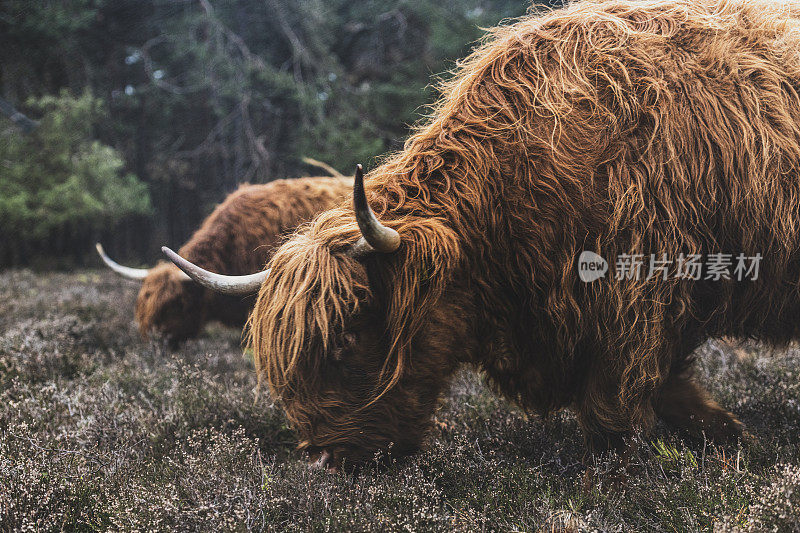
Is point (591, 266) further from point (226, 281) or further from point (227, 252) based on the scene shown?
point (227, 252)

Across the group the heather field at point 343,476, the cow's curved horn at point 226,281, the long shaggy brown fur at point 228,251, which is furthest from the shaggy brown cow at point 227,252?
the cow's curved horn at point 226,281

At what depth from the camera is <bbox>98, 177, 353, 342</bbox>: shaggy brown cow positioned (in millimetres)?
4938

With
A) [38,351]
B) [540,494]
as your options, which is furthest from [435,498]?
[38,351]

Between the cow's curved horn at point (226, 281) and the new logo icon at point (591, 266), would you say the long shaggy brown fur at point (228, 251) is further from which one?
the new logo icon at point (591, 266)

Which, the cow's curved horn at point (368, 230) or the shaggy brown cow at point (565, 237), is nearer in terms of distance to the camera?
the cow's curved horn at point (368, 230)

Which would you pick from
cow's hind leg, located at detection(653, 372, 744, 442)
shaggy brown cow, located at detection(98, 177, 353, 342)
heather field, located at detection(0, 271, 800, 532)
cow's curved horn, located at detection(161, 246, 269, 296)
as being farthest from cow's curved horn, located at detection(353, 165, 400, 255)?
shaggy brown cow, located at detection(98, 177, 353, 342)

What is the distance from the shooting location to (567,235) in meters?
2.21

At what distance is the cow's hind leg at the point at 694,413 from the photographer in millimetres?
2779

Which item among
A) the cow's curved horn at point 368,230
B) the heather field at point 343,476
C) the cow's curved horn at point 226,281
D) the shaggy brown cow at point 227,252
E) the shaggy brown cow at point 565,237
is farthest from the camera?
the shaggy brown cow at point 227,252

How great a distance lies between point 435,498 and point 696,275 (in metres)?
1.36

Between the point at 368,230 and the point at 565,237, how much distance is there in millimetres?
809

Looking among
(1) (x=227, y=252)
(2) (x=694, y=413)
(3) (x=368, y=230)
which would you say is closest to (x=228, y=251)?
(1) (x=227, y=252)

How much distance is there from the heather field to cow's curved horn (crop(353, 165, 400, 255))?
0.93 metres

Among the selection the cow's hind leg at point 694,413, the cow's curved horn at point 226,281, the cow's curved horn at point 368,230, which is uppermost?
the cow's curved horn at point 368,230
